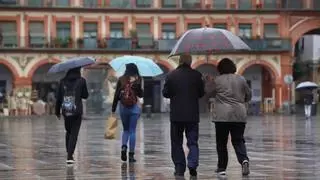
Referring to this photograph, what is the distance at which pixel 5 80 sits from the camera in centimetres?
6525

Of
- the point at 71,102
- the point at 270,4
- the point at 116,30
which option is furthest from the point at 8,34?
the point at 71,102

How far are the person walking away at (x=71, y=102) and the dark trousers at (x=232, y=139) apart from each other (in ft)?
10.9

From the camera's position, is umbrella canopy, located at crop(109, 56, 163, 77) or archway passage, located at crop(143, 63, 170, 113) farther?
archway passage, located at crop(143, 63, 170, 113)

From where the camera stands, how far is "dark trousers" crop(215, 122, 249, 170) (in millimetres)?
12375

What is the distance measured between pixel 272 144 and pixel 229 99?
9.36 metres

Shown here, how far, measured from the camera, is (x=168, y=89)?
12297mm

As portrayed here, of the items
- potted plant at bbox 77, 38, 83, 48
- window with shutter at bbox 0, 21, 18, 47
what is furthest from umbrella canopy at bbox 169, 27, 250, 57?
window with shutter at bbox 0, 21, 18, 47

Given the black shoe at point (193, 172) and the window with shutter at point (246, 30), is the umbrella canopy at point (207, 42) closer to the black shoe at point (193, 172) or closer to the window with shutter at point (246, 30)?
the black shoe at point (193, 172)

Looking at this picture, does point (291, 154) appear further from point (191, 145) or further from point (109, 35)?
point (109, 35)

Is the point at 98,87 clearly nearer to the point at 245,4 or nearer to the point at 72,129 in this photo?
the point at 245,4

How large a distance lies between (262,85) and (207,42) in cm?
5761

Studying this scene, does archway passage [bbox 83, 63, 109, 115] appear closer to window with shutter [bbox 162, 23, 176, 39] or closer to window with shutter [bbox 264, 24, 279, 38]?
window with shutter [bbox 162, 23, 176, 39]

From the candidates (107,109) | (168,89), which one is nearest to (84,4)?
(107,109)

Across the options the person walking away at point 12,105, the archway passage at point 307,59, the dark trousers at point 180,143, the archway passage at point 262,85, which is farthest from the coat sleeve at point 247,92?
the archway passage at point 307,59
